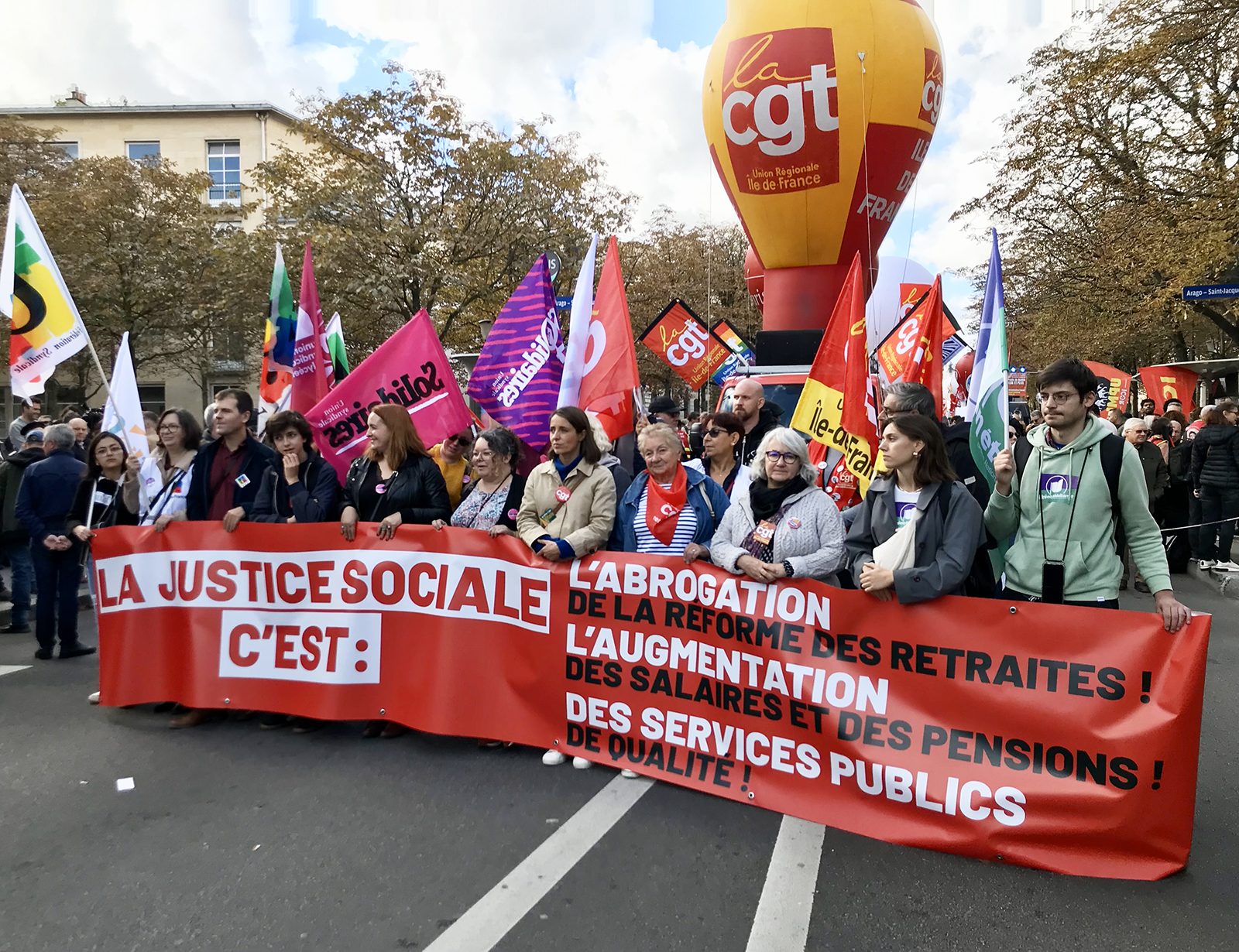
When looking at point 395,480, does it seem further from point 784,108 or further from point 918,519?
point 784,108

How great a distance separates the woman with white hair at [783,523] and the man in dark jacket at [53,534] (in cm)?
490

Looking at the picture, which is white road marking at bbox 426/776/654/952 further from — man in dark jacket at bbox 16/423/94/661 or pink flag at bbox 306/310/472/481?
man in dark jacket at bbox 16/423/94/661

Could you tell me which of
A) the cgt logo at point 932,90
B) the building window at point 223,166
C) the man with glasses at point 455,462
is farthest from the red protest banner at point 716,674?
the building window at point 223,166

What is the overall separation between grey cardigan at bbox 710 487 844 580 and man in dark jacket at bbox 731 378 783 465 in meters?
1.71

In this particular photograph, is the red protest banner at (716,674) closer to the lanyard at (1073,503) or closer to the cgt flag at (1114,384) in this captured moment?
the lanyard at (1073,503)

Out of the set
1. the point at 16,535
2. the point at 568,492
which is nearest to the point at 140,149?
the point at 16,535

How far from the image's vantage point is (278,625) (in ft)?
16.0

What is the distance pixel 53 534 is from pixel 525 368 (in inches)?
146

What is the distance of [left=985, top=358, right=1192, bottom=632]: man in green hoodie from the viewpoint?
3680mm

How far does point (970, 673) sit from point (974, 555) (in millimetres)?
511

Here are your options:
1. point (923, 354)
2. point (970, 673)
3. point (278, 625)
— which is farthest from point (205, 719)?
point (923, 354)

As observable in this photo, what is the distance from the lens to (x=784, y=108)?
409 inches

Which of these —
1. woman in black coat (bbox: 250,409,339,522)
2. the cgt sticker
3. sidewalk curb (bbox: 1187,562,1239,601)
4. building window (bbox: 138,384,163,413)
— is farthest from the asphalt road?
building window (bbox: 138,384,163,413)

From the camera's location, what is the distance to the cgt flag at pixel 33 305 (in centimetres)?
559
